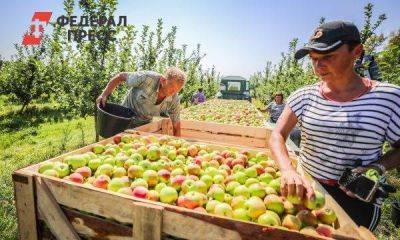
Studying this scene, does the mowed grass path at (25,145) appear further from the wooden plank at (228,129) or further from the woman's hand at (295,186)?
the woman's hand at (295,186)

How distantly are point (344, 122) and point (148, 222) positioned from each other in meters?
1.42

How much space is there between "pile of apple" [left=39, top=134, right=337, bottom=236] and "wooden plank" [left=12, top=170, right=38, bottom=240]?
0.17 metres

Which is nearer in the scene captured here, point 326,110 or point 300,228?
point 300,228

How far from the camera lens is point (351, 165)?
6.80 ft

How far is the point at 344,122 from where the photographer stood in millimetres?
2023

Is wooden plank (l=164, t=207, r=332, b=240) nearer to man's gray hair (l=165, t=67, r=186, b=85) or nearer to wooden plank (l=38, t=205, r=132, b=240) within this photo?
wooden plank (l=38, t=205, r=132, b=240)

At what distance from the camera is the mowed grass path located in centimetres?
374

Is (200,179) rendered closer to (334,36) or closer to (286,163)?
(286,163)

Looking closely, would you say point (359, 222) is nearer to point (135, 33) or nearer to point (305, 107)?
point (305, 107)

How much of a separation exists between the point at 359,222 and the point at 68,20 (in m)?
7.19

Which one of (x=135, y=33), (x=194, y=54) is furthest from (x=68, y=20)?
(x=194, y=54)

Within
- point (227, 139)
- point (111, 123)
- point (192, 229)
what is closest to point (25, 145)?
point (111, 123)

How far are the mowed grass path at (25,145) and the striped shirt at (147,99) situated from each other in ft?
6.67

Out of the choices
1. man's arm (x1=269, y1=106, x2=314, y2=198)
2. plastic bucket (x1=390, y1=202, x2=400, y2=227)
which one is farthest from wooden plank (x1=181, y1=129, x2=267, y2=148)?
man's arm (x1=269, y1=106, x2=314, y2=198)
